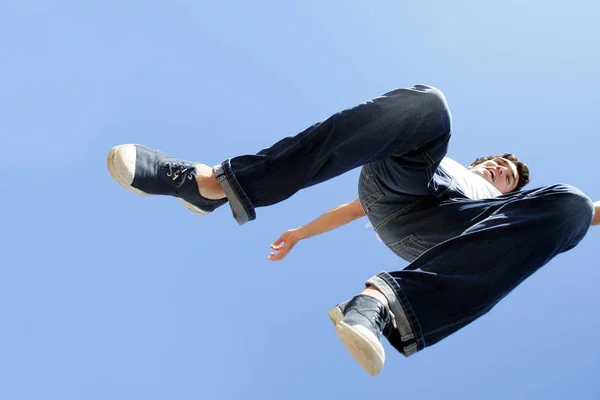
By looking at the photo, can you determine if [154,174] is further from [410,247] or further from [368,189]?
[410,247]

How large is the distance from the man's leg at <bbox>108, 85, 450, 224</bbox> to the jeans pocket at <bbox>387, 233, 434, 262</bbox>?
0.41 metres

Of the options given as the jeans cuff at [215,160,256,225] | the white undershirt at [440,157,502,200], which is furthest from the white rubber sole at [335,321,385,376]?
the white undershirt at [440,157,502,200]

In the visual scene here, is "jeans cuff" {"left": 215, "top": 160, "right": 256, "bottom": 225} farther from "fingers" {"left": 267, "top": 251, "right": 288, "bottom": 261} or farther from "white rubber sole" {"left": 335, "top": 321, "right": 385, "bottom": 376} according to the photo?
"fingers" {"left": 267, "top": 251, "right": 288, "bottom": 261}

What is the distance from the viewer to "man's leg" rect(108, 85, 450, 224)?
1.46m

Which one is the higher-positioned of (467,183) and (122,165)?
(122,165)

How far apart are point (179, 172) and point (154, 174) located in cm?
7

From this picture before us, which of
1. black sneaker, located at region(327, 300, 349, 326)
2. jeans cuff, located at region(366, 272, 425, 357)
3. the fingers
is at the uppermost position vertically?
the fingers

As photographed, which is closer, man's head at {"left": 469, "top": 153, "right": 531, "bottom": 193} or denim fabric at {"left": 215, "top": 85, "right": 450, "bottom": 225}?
denim fabric at {"left": 215, "top": 85, "right": 450, "bottom": 225}

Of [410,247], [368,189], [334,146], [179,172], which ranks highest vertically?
[179,172]

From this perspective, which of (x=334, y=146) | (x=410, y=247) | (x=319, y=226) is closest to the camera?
(x=334, y=146)

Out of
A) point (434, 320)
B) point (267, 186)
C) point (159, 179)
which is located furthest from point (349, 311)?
point (159, 179)

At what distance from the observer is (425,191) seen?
1.68 metres

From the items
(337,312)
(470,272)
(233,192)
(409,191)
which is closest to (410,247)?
(409,191)

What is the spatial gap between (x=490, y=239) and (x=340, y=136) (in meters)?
0.48
